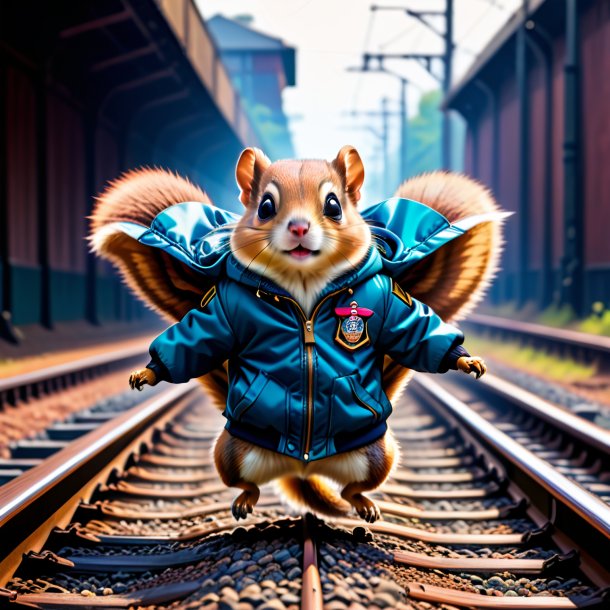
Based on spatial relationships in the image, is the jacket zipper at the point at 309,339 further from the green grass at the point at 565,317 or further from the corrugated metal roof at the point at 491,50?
the corrugated metal roof at the point at 491,50

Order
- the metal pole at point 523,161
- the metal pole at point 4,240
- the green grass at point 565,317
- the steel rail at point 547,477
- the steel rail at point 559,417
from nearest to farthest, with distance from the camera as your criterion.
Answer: the steel rail at point 547,477, the steel rail at point 559,417, the metal pole at point 4,240, the green grass at point 565,317, the metal pole at point 523,161

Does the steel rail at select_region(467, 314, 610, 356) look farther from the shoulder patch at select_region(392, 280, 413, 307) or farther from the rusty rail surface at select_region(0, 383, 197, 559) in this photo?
the shoulder patch at select_region(392, 280, 413, 307)

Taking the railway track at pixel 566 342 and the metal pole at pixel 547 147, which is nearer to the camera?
the railway track at pixel 566 342

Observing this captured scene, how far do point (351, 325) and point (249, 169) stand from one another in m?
0.60

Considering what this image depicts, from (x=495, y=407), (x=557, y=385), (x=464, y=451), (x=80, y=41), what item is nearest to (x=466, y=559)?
(x=464, y=451)

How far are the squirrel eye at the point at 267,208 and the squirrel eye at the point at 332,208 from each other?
0.53ft

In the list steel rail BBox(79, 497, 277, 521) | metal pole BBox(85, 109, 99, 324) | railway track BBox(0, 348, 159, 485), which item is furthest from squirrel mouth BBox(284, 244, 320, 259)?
metal pole BBox(85, 109, 99, 324)

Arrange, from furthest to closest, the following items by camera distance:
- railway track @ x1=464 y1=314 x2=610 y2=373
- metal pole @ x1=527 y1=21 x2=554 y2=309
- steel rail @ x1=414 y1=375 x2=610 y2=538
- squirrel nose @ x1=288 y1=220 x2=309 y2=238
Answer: metal pole @ x1=527 y1=21 x2=554 y2=309 → railway track @ x1=464 y1=314 x2=610 y2=373 → steel rail @ x1=414 y1=375 x2=610 y2=538 → squirrel nose @ x1=288 y1=220 x2=309 y2=238

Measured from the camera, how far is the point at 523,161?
63.9ft

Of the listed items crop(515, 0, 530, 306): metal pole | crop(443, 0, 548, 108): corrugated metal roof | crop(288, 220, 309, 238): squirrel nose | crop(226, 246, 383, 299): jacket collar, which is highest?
crop(443, 0, 548, 108): corrugated metal roof

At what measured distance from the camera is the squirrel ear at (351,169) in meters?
2.71

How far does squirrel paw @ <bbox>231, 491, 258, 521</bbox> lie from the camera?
9.30 feet

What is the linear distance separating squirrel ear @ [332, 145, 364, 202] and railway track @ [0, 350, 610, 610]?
1146 millimetres

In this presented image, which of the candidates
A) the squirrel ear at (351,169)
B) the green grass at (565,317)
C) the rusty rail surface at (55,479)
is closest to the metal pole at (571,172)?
the green grass at (565,317)
